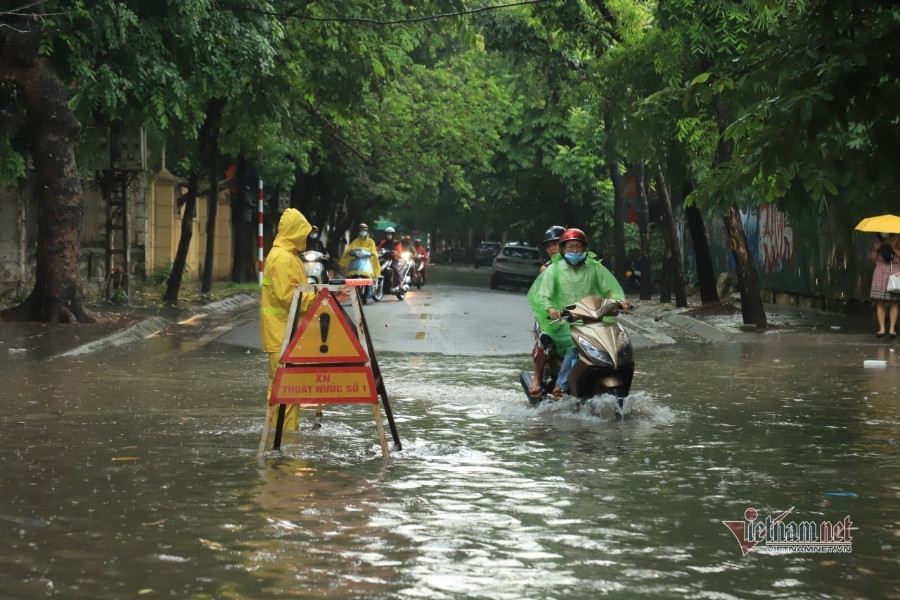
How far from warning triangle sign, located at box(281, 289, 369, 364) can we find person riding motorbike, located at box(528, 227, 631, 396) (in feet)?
9.39

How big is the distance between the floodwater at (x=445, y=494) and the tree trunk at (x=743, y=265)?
376 inches

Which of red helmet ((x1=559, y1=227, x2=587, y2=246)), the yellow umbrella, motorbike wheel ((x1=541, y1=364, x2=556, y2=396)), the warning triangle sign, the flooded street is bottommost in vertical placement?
the flooded street

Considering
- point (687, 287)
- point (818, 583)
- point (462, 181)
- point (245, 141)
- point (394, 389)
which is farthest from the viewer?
point (462, 181)

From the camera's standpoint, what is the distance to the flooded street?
591 centimetres

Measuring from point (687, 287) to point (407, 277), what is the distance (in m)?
7.73

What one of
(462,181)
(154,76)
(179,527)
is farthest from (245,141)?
(179,527)

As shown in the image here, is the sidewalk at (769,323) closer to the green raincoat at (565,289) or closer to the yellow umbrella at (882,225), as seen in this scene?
the yellow umbrella at (882,225)

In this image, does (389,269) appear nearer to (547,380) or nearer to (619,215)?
(619,215)

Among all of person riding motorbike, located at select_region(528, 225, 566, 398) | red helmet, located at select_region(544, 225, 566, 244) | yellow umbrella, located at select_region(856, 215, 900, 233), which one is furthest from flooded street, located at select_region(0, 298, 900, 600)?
yellow umbrella, located at select_region(856, 215, 900, 233)

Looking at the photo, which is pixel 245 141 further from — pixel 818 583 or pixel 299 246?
pixel 818 583

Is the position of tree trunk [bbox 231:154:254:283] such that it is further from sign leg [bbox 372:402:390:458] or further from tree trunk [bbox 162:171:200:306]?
sign leg [bbox 372:402:390:458]

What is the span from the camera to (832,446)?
9969 mm

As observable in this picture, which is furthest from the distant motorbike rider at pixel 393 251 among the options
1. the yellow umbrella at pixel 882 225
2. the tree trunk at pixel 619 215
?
the yellow umbrella at pixel 882 225

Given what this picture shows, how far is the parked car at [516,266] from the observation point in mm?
46312
